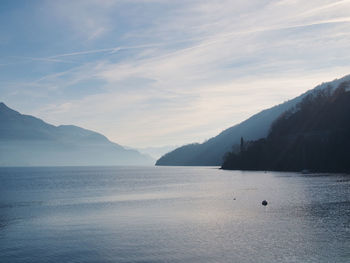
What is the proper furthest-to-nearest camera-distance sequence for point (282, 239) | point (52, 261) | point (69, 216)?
point (69, 216) → point (282, 239) → point (52, 261)

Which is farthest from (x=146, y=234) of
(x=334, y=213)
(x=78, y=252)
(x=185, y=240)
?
(x=334, y=213)

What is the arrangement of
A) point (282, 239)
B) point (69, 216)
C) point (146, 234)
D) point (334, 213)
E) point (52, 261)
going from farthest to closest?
point (69, 216) < point (334, 213) < point (146, 234) < point (282, 239) < point (52, 261)

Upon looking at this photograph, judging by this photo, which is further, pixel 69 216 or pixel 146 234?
pixel 69 216

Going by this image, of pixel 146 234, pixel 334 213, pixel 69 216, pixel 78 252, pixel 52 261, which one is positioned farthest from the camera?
pixel 69 216

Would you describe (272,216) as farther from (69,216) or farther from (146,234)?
(69,216)

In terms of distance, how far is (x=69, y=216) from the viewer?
257 feet

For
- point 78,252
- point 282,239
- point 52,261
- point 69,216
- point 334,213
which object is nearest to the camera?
point 52,261

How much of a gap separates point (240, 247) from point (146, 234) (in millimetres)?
16384

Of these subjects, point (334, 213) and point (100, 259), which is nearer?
point (100, 259)

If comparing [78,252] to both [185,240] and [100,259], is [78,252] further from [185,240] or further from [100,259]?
[185,240]

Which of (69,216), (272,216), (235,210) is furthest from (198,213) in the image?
(69,216)

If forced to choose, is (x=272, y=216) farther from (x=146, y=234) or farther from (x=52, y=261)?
(x=52, y=261)

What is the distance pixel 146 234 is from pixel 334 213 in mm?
38983

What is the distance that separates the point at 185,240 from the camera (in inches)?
2068
